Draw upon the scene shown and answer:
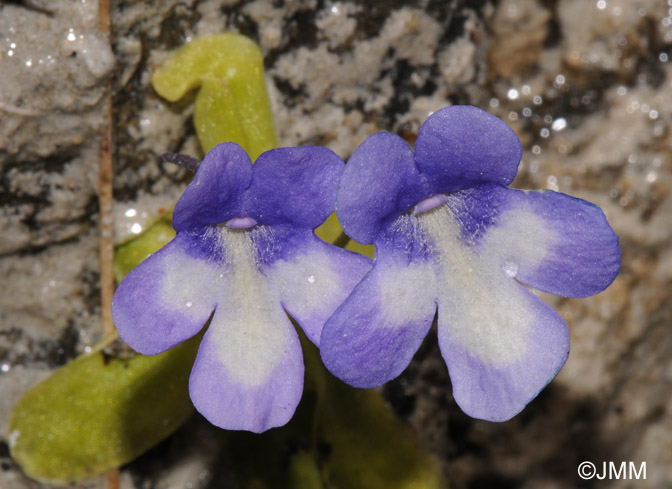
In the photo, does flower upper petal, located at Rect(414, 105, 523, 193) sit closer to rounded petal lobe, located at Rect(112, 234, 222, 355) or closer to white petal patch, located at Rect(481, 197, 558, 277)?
white petal patch, located at Rect(481, 197, 558, 277)

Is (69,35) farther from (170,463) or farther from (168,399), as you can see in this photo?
(170,463)

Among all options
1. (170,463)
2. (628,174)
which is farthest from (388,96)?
(170,463)

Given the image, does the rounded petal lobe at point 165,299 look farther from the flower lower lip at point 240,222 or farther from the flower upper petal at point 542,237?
the flower upper petal at point 542,237

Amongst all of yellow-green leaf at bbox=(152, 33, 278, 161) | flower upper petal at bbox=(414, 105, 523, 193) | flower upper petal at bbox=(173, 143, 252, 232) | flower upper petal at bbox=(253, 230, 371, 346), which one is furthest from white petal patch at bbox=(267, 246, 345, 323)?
yellow-green leaf at bbox=(152, 33, 278, 161)

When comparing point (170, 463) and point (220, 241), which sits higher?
point (220, 241)

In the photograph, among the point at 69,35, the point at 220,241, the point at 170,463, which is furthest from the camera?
the point at 170,463
